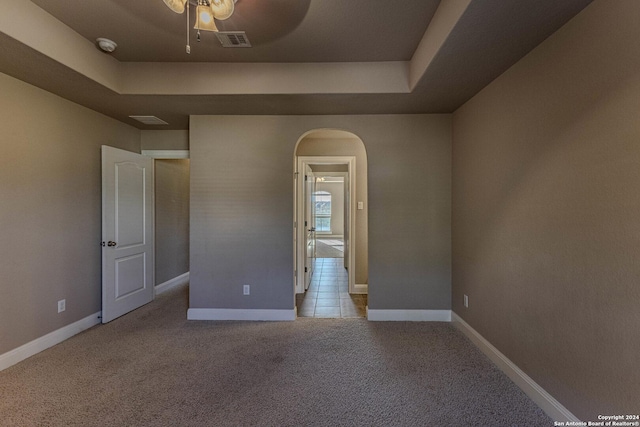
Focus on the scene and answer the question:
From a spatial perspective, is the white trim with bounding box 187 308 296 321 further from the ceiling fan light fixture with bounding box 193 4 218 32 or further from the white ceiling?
the ceiling fan light fixture with bounding box 193 4 218 32

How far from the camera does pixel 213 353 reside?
238cm

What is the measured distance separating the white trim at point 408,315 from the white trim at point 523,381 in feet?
1.22

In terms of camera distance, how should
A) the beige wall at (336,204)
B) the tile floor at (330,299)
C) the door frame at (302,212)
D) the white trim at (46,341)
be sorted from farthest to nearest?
the beige wall at (336,204) → the door frame at (302,212) → the tile floor at (330,299) → the white trim at (46,341)

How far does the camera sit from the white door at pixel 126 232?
9.84 feet

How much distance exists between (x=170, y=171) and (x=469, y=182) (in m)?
4.28

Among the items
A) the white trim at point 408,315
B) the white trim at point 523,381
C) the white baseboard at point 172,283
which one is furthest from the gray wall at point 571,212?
the white baseboard at point 172,283

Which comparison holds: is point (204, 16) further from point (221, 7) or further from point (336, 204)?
point (336, 204)

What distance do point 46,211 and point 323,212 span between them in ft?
31.7

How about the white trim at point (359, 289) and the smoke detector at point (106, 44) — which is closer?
the smoke detector at point (106, 44)

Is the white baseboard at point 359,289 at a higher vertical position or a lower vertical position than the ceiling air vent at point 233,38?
lower

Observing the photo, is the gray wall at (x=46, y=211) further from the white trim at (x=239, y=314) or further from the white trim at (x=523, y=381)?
the white trim at (x=523, y=381)

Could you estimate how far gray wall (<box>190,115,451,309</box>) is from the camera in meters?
3.03

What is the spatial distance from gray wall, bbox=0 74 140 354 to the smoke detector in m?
0.80

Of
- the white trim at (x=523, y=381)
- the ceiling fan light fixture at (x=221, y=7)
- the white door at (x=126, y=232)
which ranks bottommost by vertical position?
the white trim at (x=523, y=381)
